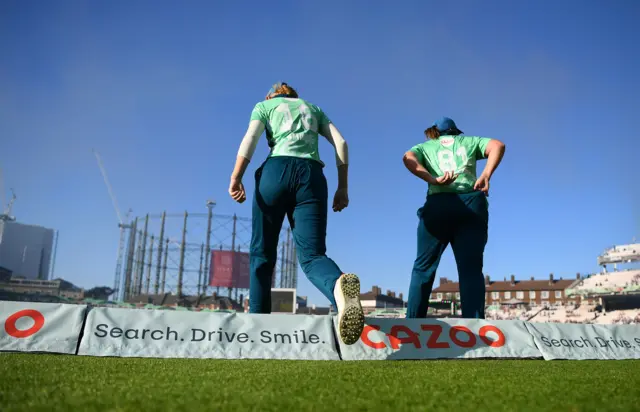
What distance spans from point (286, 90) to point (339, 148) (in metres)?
0.65

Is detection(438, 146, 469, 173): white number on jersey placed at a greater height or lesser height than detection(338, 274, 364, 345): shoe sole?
greater

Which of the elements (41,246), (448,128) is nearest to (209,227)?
(448,128)

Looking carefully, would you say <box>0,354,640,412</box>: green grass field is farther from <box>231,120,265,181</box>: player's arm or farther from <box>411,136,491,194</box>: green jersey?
<box>411,136,491,194</box>: green jersey

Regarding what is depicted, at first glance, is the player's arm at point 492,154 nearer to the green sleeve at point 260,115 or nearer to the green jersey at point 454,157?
the green jersey at point 454,157

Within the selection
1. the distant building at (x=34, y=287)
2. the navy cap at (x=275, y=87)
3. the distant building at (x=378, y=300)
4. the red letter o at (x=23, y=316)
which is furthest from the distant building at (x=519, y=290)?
the red letter o at (x=23, y=316)

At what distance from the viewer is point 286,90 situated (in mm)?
3871

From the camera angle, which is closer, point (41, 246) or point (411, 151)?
point (411, 151)

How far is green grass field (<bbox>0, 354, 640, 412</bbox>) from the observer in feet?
4.11

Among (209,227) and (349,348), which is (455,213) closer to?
(349,348)

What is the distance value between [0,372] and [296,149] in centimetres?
217

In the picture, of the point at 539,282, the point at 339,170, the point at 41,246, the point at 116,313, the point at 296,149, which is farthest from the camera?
the point at 41,246

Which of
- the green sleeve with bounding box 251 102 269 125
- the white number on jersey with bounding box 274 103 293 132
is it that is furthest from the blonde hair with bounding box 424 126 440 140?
the green sleeve with bounding box 251 102 269 125

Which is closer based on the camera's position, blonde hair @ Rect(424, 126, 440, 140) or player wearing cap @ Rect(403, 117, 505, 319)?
player wearing cap @ Rect(403, 117, 505, 319)

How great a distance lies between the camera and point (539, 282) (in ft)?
238
